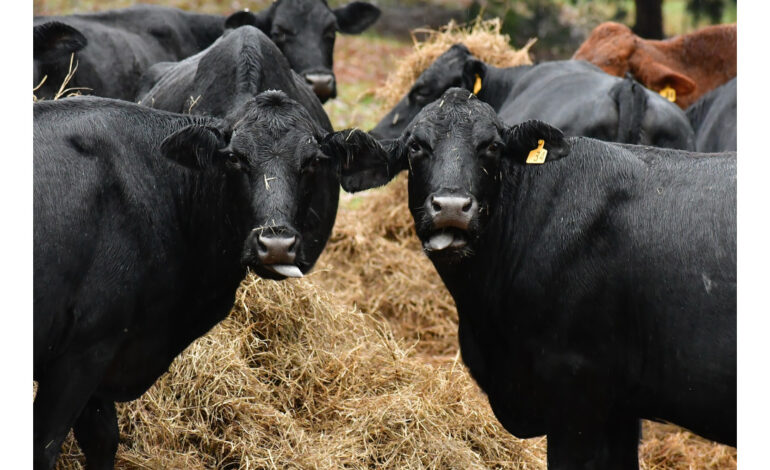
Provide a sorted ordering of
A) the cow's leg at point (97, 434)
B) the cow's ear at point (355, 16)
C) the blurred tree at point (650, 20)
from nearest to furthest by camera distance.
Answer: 1. the cow's leg at point (97, 434)
2. the cow's ear at point (355, 16)
3. the blurred tree at point (650, 20)

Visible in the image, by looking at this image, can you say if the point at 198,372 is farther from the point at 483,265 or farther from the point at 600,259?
the point at 600,259

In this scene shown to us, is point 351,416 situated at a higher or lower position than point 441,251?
lower

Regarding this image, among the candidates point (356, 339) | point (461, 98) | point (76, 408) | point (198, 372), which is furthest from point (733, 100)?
point (76, 408)

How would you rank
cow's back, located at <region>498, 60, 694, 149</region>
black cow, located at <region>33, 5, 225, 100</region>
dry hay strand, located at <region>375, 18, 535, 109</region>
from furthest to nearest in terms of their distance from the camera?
dry hay strand, located at <region>375, 18, 535, 109</region>, black cow, located at <region>33, 5, 225, 100</region>, cow's back, located at <region>498, 60, 694, 149</region>

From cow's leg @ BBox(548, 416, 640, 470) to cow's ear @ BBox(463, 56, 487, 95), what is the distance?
5.00m

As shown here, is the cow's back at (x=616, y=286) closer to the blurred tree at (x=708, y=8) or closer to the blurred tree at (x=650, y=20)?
the blurred tree at (x=650, y=20)

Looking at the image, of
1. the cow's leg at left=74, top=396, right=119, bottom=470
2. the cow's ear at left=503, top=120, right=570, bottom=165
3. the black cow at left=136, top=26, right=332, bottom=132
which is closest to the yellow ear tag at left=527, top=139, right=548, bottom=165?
the cow's ear at left=503, top=120, right=570, bottom=165

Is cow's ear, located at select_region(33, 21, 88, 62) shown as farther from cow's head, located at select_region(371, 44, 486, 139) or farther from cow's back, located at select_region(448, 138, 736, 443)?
cow's back, located at select_region(448, 138, 736, 443)

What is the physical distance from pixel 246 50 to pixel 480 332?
88.2 inches

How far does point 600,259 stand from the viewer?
4332mm

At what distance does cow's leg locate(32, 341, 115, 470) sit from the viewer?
13.8ft

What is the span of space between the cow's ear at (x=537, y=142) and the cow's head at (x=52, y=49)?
484cm

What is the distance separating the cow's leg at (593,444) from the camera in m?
4.47

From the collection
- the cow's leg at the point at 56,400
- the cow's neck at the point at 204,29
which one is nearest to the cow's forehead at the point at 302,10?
the cow's neck at the point at 204,29
